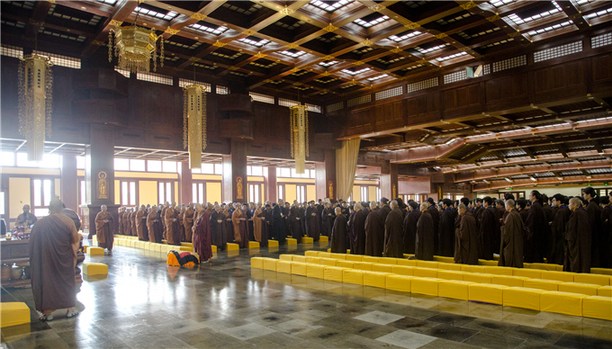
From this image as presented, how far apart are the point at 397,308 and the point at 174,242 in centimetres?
996

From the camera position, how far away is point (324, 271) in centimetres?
797

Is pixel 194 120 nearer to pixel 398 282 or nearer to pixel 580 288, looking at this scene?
pixel 398 282

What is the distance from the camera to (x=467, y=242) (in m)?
8.33

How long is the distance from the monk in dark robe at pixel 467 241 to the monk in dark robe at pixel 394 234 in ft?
4.84

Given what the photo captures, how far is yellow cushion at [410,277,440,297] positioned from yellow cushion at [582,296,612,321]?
194 cm

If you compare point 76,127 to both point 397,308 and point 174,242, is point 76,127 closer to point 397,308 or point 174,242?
point 174,242

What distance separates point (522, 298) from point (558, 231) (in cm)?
370

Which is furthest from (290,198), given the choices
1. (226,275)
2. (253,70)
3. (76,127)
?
(226,275)

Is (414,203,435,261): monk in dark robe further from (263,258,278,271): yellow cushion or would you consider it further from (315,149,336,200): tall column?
(315,149,336,200): tall column

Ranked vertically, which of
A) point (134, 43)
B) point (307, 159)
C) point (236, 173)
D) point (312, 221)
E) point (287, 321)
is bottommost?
point (287, 321)

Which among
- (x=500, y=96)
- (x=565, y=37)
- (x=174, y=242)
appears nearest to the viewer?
(x=565, y=37)

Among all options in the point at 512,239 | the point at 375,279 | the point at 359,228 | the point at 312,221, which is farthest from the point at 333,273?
the point at 312,221

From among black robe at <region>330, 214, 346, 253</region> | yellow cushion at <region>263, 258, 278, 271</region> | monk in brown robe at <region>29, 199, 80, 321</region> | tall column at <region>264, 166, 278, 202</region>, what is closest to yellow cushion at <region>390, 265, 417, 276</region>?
yellow cushion at <region>263, 258, 278, 271</region>

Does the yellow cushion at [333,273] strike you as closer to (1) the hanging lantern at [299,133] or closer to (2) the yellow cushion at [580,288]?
(2) the yellow cushion at [580,288]
